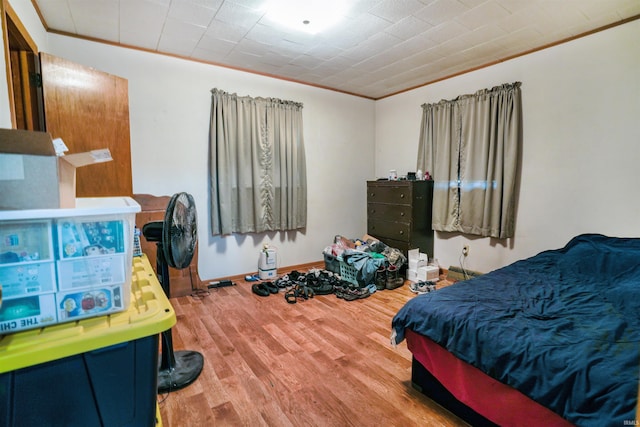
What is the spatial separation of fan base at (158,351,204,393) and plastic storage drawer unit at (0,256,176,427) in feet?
4.14

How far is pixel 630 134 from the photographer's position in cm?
258

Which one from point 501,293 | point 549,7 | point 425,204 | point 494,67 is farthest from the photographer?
point 425,204

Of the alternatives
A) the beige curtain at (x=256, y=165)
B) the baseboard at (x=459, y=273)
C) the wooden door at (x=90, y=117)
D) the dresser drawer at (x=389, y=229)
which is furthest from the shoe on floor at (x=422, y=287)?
the wooden door at (x=90, y=117)

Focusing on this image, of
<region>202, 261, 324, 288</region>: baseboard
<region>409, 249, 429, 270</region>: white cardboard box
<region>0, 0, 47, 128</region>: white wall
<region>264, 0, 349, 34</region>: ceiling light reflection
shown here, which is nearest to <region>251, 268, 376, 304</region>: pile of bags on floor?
<region>202, 261, 324, 288</region>: baseboard

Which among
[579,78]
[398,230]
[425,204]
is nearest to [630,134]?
[579,78]

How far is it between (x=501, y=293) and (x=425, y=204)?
2.27 m

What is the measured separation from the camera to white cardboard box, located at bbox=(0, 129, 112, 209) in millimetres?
701

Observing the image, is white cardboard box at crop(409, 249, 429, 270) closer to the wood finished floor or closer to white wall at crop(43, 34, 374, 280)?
the wood finished floor

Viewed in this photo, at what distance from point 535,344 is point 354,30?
2.63 m

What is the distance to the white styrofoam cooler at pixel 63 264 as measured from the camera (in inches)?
25.8

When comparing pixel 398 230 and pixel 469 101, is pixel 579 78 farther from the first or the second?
pixel 398 230

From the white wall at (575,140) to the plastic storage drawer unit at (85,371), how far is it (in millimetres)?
3560

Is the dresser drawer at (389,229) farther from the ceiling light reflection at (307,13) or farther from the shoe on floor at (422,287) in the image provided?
the ceiling light reflection at (307,13)

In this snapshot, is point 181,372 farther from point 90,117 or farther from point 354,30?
point 354,30
